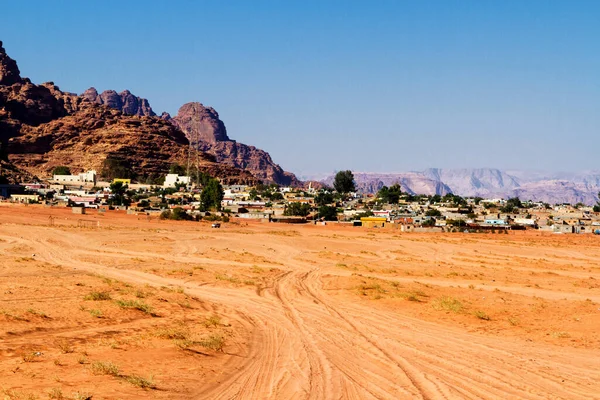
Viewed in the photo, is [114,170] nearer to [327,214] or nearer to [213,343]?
[327,214]

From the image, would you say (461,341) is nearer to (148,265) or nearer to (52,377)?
(52,377)

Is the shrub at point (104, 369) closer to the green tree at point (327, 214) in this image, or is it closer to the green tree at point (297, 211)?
the green tree at point (327, 214)

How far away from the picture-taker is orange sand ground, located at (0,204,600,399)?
12.9 meters

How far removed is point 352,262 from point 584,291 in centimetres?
1599

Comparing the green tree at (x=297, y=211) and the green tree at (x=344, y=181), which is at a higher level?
the green tree at (x=344, y=181)

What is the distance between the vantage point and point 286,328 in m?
19.6

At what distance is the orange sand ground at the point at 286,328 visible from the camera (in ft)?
42.2

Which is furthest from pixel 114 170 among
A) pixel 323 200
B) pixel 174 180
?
pixel 323 200

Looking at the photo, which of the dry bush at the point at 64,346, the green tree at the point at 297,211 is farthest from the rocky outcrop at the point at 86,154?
the dry bush at the point at 64,346

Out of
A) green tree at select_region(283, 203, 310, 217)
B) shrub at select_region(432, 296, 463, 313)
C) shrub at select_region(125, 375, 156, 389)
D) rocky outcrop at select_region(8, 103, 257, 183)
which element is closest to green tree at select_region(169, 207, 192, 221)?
green tree at select_region(283, 203, 310, 217)

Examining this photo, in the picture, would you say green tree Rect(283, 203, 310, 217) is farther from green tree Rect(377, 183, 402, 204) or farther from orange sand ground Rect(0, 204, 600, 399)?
orange sand ground Rect(0, 204, 600, 399)

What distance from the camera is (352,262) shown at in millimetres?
43656

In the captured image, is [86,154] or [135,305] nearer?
[135,305]

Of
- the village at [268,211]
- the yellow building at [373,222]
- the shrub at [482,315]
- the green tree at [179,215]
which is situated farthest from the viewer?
the village at [268,211]
